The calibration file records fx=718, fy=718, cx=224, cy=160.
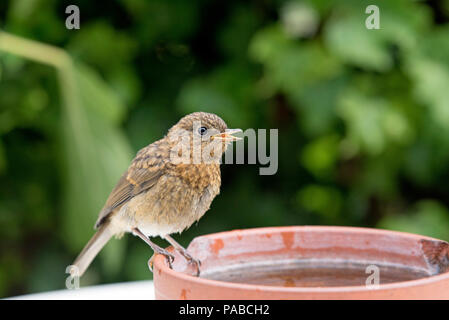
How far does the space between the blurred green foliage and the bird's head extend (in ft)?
4.12

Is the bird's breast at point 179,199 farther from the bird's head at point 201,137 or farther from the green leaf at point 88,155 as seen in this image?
the green leaf at point 88,155

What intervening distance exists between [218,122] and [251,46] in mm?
1967

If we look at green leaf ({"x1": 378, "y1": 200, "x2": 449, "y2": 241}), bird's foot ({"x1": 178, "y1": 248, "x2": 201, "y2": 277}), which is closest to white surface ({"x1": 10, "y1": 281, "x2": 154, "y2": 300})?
bird's foot ({"x1": 178, "y1": 248, "x2": 201, "y2": 277})

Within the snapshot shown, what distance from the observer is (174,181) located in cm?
229

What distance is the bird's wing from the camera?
2346 mm

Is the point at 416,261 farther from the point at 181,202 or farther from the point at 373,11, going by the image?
the point at 373,11

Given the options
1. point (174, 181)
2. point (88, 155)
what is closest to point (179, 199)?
point (174, 181)

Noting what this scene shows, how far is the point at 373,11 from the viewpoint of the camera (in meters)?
3.76

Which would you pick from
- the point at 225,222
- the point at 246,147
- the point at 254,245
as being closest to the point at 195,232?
the point at 225,222

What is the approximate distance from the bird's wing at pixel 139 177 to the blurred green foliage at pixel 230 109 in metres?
0.95

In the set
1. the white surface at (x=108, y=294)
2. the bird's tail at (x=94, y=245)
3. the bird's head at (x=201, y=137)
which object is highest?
the bird's head at (x=201, y=137)

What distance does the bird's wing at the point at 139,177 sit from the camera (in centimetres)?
235

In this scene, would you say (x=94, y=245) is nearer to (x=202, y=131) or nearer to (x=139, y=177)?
(x=139, y=177)

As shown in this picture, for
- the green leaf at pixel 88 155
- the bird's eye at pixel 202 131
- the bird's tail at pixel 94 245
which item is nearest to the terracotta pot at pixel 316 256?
the bird's eye at pixel 202 131
